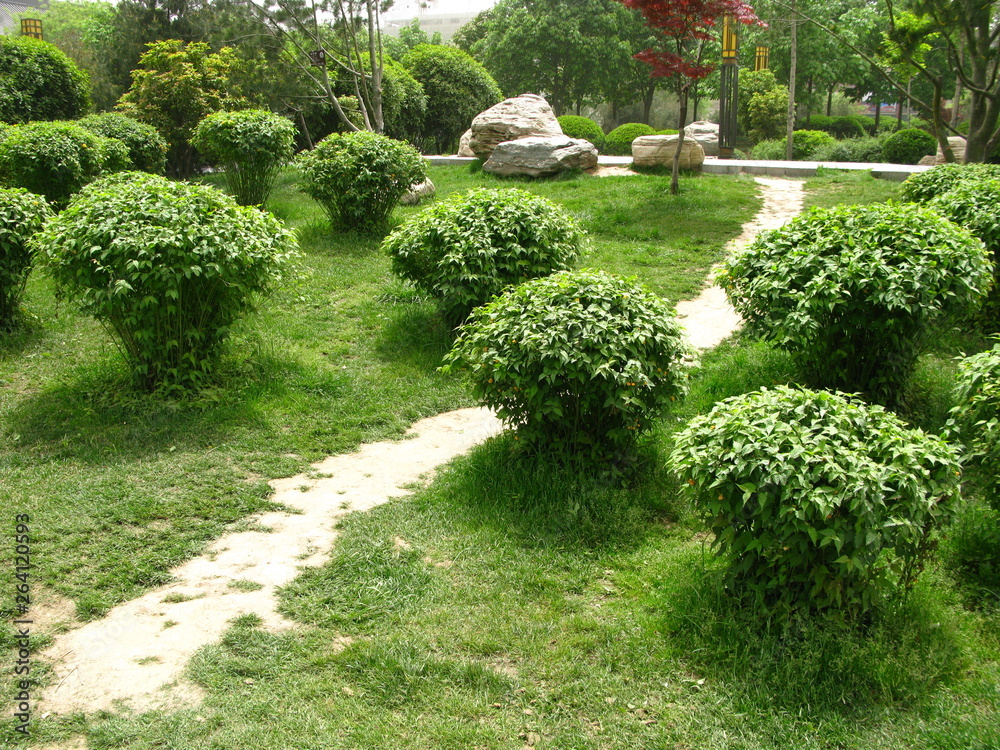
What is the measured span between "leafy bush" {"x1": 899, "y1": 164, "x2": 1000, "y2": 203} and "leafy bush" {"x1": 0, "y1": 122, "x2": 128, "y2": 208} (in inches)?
366

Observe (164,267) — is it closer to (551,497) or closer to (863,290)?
(551,497)

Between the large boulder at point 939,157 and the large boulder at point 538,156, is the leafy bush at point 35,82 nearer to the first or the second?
the large boulder at point 538,156

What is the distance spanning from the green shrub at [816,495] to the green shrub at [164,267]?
3.48 meters

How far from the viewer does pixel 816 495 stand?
2.83 m

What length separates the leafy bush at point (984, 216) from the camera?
5.94 metres

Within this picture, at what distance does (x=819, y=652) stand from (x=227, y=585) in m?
2.47

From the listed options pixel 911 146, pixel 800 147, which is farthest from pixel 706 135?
pixel 911 146

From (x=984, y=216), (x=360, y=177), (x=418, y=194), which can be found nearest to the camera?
(x=984, y=216)

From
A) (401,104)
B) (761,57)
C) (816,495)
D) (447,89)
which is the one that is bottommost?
(816,495)

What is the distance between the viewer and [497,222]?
6.43m

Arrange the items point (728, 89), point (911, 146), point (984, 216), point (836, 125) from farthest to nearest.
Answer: point (836, 125) → point (728, 89) → point (911, 146) → point (984, 216)

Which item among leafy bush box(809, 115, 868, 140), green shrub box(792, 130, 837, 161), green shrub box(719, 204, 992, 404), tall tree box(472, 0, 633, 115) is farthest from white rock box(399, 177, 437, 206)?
leafy bush box(809, 115, 868, 140)

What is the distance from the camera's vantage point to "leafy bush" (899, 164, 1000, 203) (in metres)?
7.46

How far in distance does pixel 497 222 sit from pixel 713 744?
180 inches
